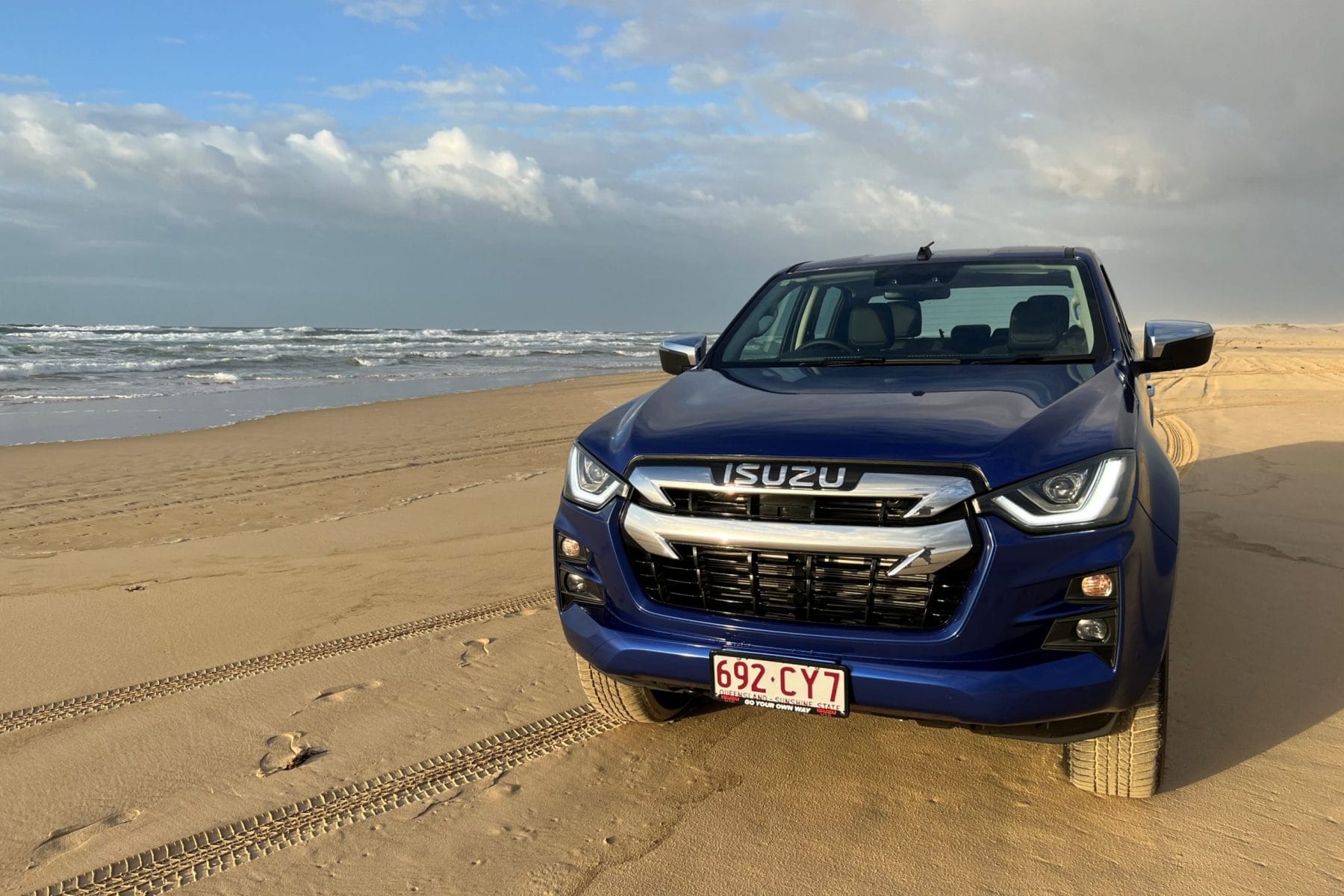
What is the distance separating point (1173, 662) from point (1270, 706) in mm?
419

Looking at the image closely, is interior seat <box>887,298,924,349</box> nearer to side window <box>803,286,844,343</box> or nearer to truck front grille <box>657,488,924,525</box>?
side window <box>803,286,844,343</box>

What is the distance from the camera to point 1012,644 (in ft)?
7.52

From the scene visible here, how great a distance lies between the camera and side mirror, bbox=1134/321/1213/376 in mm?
3396

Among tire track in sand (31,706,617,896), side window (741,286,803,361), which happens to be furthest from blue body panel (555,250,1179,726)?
side window (741,286,803,361)

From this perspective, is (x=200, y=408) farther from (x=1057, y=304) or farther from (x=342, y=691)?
(x=1057, y=304)

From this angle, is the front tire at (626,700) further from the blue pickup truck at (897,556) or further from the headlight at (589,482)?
the headlight at (589,482)

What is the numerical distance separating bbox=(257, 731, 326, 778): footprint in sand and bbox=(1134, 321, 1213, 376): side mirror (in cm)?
323

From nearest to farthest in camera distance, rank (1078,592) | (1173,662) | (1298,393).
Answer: (1078,592)
(1173,662)
(1298,393)

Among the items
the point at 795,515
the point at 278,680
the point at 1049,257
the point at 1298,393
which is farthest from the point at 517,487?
the point at 1298,393

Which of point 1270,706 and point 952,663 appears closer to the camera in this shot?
point 952,663

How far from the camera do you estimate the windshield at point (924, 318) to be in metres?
3.50

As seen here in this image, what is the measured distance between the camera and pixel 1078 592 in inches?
89.5

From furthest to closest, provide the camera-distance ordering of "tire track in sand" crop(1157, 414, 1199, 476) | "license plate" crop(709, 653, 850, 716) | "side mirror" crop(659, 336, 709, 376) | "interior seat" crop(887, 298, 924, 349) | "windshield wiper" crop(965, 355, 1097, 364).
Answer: "tire track in sand" crop(1157, 414, 1199, 476)
"side mirror" crop(659, 336, 709, 376)
"interior seat" crop(887, 298, 924, 349)
"windshield wiper" crop(965, 355, 1097, 364)
"license plate" crop(709, 653, 850, 716)

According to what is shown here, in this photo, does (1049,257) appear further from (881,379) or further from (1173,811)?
(1173,811)
